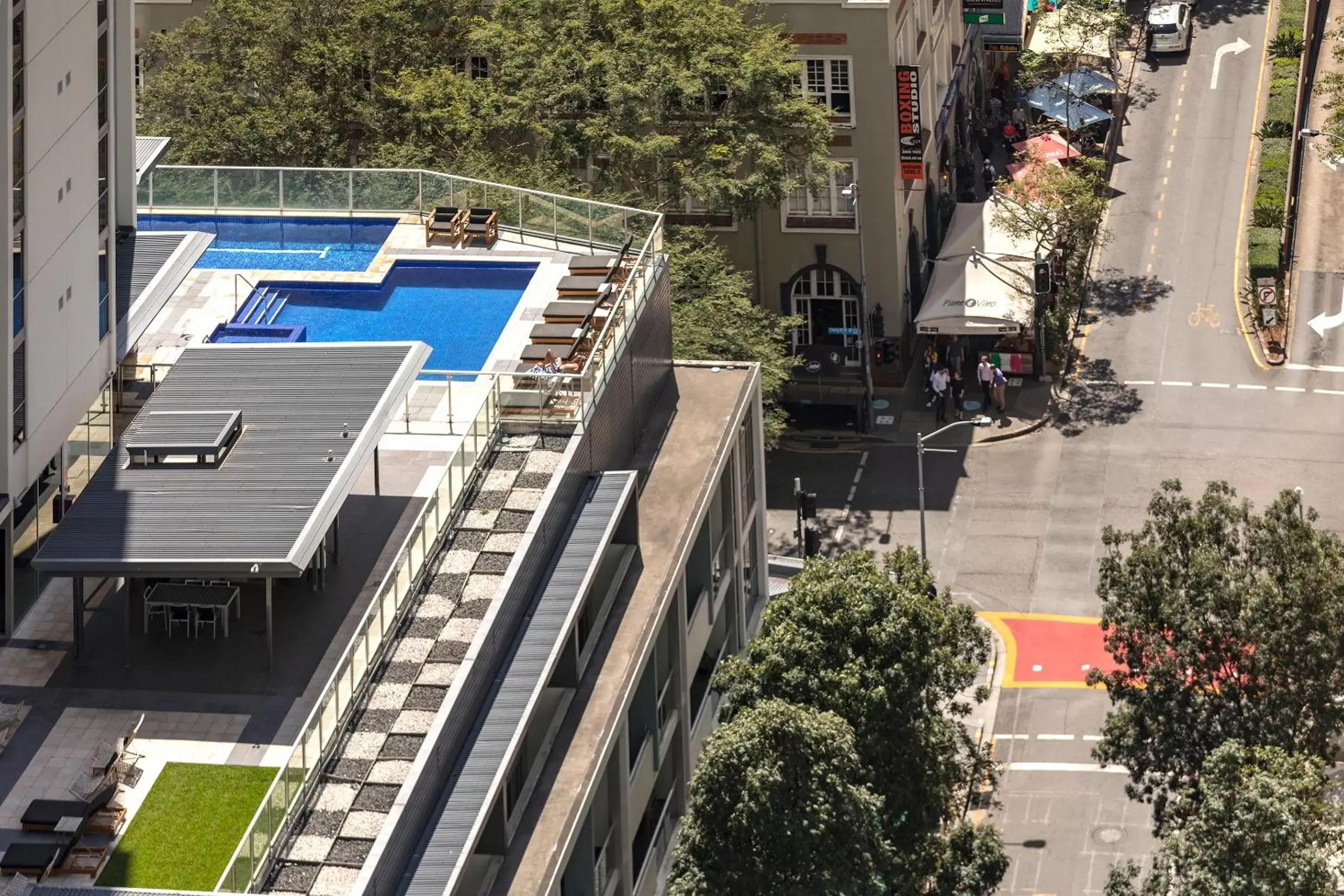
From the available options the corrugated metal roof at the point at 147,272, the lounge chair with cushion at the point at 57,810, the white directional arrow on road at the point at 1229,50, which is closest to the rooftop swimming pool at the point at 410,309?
the corrugated metal roof at the point at 147,272

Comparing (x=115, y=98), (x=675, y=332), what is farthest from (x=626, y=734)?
(x=675, y=332)

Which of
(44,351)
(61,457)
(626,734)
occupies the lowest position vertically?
(626,734)

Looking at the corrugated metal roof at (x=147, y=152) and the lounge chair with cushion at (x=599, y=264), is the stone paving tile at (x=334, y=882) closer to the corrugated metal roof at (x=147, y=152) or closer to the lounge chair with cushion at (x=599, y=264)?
the lounge chair with cushion at (x=599, y=264)

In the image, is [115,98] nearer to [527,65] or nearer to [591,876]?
[591,876]

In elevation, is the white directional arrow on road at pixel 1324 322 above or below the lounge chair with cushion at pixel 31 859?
below

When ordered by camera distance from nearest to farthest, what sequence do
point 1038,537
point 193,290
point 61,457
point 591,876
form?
point 591,876, point 61,457, point 193,290, point 1038,537

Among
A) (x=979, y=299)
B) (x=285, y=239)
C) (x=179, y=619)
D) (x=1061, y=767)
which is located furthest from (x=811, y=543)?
(x=179, y=619)
